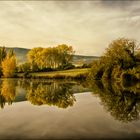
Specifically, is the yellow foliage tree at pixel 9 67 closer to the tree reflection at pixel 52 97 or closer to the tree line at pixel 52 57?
the tree line at pixel 52 57

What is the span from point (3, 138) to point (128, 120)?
7.40 m

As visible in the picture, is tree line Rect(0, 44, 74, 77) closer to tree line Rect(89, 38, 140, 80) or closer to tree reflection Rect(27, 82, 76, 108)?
tree line Rect(89, 38, 140, 80)

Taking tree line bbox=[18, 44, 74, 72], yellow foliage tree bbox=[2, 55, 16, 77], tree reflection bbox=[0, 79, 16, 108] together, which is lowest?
tree reflection bbox=[0, 79, 16, 108]

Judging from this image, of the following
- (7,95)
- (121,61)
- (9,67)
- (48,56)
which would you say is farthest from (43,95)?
(48,56)

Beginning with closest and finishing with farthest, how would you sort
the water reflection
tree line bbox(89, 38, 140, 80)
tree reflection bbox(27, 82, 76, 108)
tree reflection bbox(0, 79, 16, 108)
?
tree reflection bbox(27, 82, 76, 108)
the water reflection
tree reflection bbox(0, 79, 16, 108)
tree line bbox(89, 38, 140, 80)

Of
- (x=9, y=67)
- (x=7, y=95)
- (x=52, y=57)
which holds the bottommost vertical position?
(x=7, y=95)

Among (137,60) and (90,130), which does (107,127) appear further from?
(137,60)

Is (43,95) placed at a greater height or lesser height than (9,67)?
lesser

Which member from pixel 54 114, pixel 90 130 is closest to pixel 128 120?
pixel 90 130

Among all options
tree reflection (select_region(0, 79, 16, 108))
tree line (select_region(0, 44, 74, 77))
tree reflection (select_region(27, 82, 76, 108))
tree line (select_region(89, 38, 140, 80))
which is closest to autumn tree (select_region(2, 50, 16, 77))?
tree line (select_region(0, 44, 74, 77))

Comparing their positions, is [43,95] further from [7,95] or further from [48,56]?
[48,56]

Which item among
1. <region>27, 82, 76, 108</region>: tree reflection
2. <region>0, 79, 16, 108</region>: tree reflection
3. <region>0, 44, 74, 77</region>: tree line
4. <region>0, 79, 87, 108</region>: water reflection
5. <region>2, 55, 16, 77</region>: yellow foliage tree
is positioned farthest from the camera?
<region>0, 44, 74, 77</region>: tree line

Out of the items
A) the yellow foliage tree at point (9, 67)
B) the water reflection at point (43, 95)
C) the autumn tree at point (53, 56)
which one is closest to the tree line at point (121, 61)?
the water reflection at point (43, 95)

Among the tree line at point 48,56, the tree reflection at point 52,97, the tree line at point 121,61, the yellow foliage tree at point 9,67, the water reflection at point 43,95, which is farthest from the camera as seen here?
the tree line at point 48,56
